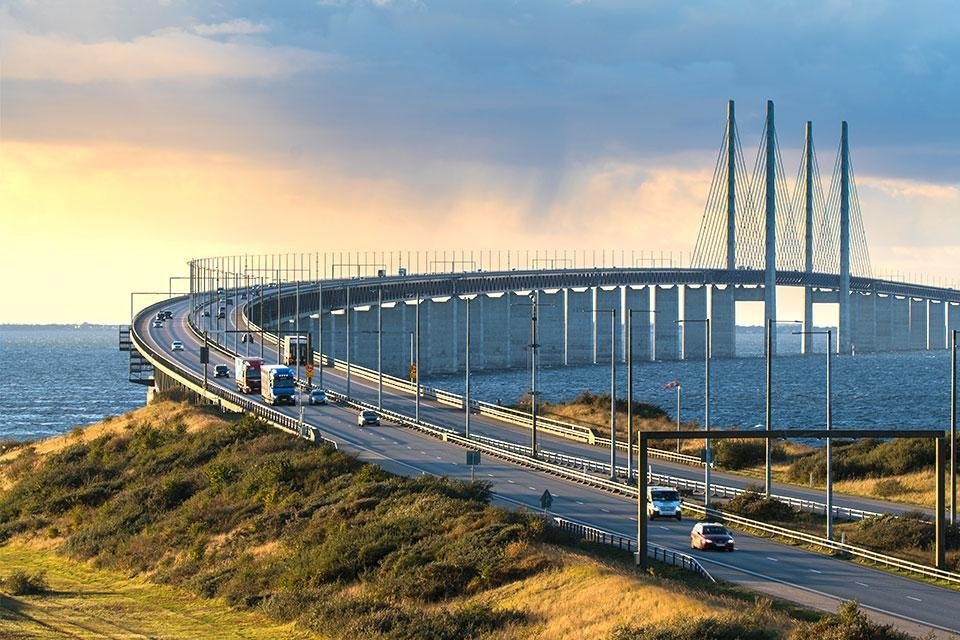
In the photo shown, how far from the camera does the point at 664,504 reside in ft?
181

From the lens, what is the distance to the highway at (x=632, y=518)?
39.1m

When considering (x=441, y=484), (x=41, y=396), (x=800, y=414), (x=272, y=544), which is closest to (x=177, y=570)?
(x=272, y=544)

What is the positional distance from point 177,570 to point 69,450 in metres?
34.6

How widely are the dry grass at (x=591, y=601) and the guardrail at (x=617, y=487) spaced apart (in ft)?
31.3

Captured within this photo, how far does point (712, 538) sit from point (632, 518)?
25.3 ft

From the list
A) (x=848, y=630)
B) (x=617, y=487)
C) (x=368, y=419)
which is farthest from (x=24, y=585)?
(x=368, y=419)

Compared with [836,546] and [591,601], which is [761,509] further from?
[591,601]

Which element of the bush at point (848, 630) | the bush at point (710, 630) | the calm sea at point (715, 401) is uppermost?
the bush at point (848, 630)

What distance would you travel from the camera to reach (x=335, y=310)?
19350 cm

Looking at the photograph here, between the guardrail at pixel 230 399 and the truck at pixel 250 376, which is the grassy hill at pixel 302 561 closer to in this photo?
the guardrail at pixel 230 399

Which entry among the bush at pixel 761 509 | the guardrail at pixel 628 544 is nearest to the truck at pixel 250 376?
the bush at pixel 761 509

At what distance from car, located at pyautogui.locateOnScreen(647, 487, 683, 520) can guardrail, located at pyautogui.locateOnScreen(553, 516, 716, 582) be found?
431cm

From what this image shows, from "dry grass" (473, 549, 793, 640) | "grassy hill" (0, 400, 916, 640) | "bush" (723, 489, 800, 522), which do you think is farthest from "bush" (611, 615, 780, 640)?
"bush" (723, 489, 800, 522)

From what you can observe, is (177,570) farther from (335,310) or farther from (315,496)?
(335,310)
